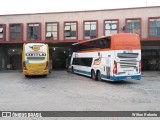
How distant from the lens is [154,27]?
35781 mm

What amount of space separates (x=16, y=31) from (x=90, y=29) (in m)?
10.8

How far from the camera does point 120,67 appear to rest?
1884 cm

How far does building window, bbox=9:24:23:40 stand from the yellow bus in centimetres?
1523

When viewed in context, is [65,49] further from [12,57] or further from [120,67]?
[120,67]

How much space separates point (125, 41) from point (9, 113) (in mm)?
11698

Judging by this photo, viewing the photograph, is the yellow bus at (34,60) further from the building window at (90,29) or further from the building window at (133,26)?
the building window at (133,26)

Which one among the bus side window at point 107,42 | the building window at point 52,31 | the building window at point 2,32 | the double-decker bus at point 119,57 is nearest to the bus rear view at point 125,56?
the double-decker bus at point 119,57

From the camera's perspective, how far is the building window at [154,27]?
35.6 m

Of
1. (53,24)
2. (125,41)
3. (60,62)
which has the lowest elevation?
(60,62)

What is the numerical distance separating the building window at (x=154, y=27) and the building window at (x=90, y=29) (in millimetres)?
7314

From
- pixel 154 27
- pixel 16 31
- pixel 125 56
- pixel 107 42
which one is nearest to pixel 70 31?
pixel 16 31

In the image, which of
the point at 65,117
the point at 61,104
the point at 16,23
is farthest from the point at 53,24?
the point at 65,117

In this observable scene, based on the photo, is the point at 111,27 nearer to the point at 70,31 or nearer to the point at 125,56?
the point at 70,31

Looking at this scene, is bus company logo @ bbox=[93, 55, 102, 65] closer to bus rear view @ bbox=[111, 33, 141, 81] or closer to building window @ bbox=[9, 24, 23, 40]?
bus rear view @ bbox=[111, 33, 141, 81]
